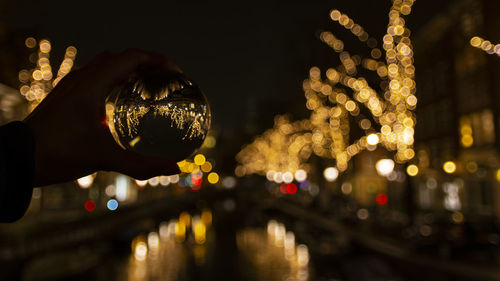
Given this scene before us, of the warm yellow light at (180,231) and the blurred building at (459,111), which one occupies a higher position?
the blurred building at (459,111)

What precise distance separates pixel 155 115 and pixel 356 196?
2076 inches

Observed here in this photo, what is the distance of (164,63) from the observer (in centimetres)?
168

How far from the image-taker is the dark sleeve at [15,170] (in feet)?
4.25

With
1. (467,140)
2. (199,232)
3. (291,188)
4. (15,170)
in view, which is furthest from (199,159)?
(15,170)

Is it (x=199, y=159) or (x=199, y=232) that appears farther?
(x=199, y=159)

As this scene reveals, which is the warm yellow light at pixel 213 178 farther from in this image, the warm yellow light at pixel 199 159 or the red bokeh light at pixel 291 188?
the red bokeh light at pixel 291 188

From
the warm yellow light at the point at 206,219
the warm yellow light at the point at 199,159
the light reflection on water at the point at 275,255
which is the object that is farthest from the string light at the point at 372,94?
the warm yellow light at the point at 199,159

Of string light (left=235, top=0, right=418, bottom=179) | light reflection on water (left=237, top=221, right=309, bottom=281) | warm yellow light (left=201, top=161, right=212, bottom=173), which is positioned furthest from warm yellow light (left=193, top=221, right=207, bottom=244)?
warm yellow light (left=201, top=161, right=212, bottom=173)

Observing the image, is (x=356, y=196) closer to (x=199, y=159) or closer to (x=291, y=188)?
(x=291, y=188)

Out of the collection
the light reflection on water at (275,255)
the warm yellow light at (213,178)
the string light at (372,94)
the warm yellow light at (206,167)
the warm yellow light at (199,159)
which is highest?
the string light at (372,94)

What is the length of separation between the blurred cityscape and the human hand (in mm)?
6651

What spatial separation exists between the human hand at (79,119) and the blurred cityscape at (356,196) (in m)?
6.65

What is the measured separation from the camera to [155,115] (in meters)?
1.60

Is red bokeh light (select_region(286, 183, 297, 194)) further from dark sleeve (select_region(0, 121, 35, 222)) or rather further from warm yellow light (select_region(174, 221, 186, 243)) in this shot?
dark sleeve (select_region(0, 121, 35, 222))
